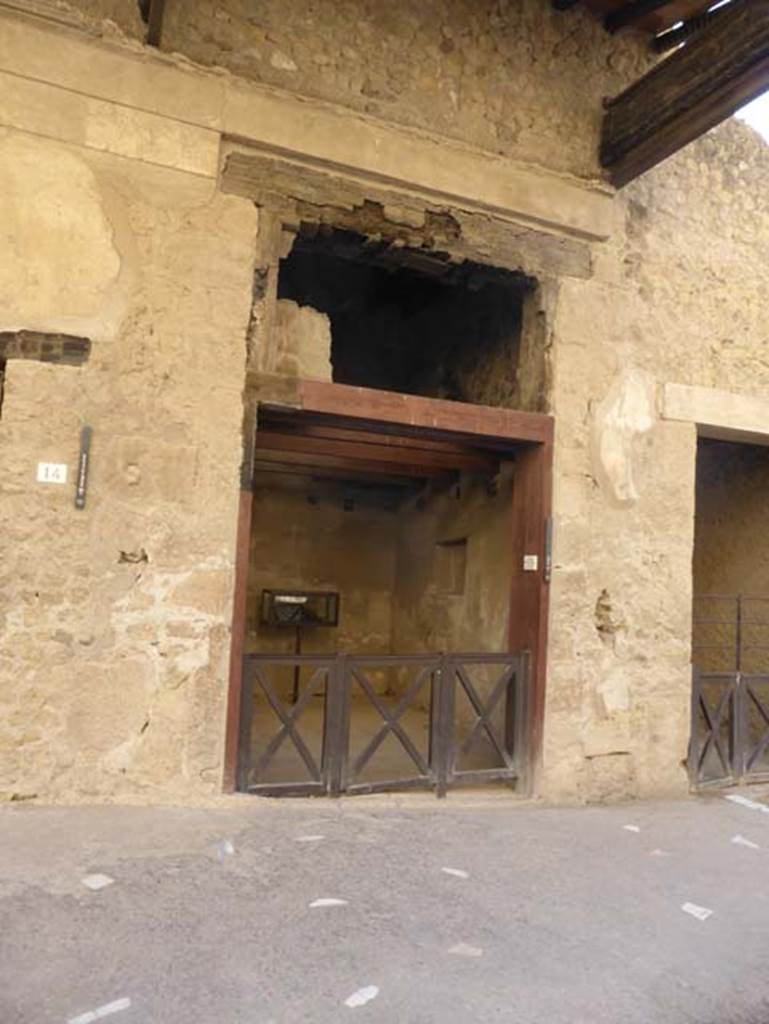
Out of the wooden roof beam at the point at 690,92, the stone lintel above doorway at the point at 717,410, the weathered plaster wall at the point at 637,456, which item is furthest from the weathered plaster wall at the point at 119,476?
the stone lintel above doorway at the point at 717,410

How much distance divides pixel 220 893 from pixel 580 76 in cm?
529

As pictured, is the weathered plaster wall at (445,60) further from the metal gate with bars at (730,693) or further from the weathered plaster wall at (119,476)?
the metal gate with bars at (730,693)

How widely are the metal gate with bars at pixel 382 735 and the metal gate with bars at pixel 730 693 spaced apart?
1.37 meters

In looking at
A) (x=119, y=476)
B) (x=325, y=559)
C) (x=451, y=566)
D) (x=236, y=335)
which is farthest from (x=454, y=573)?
(x=119, y=476)

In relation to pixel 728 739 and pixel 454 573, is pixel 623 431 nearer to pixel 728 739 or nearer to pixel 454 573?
pixel 454 573

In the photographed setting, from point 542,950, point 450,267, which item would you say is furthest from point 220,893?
point 450,267

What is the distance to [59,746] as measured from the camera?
12.3ft

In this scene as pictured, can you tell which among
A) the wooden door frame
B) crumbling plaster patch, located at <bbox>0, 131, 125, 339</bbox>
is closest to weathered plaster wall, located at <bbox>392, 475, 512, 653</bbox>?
the wooden door frame

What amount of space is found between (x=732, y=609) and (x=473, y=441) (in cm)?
353

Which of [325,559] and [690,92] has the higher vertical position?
[690,92]

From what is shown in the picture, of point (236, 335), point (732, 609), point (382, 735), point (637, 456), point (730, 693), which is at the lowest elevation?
point (382, 735)

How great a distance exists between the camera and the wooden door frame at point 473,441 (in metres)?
4.19

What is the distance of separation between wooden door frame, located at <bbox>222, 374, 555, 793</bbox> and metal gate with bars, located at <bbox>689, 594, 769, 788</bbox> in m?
1.32

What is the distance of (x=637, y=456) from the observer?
5.25 metres
